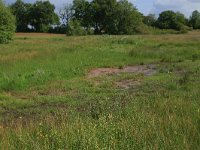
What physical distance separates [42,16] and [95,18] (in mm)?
14659

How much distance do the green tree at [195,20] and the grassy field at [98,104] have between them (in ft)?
276

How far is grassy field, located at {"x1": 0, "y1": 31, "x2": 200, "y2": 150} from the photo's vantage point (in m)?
5.36

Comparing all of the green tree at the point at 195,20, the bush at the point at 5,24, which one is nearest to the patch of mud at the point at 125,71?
the bush at the point at 5,24

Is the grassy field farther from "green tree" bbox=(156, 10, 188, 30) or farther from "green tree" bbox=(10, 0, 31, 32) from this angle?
"green tree" bbox=(156, 10, 188, 30)

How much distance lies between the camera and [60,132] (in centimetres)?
574

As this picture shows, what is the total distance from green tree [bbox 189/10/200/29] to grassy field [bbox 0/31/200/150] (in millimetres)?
84160

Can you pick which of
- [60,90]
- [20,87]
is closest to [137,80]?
[60,90]

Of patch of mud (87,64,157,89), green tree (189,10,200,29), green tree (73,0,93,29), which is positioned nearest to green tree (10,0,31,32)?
green tree (73,0,93,29)

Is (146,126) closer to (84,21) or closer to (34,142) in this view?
(34,142)

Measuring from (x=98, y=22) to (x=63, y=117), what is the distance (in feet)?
317

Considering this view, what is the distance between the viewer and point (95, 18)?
104 m

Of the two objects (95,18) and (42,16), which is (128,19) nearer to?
(95,18)

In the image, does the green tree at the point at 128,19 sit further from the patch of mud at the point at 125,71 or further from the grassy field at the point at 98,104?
the patch of mud at the point at 125,71

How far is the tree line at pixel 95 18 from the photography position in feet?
316
